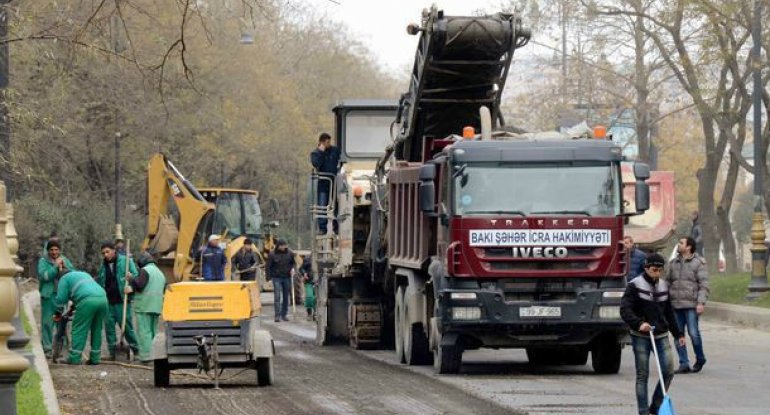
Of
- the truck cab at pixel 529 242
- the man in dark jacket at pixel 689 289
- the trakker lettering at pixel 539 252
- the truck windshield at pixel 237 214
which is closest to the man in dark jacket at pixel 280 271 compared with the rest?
the truck windshield at pixel 237 214

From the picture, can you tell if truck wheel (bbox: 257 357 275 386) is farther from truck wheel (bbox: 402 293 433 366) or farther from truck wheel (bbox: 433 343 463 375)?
truck wheel (bbox: 402 293 433 366)

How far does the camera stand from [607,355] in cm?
2070

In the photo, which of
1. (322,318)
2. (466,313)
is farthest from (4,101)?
(322,318)

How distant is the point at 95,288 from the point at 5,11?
6.59 meters

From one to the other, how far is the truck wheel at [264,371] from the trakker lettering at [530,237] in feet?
9.75

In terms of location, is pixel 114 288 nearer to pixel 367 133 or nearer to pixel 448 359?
pixel 448 359

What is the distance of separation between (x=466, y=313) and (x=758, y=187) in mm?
16313

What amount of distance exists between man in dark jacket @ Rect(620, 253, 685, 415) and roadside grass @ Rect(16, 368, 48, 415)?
504 cm

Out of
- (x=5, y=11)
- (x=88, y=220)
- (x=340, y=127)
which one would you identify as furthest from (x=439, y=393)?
(x=88, y=220)

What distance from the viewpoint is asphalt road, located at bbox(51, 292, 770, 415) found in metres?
15.9

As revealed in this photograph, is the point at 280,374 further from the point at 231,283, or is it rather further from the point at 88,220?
the point at 88,220

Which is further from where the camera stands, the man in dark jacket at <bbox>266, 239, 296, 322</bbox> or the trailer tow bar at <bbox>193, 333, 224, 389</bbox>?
the man in dark jacket at <bbox>266, 239, 296, 322</bbox>

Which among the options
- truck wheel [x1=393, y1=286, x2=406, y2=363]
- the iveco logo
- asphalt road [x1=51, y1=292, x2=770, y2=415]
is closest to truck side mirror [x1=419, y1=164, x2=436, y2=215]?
the iveco logo

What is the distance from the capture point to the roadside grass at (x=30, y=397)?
13797 millimetres
